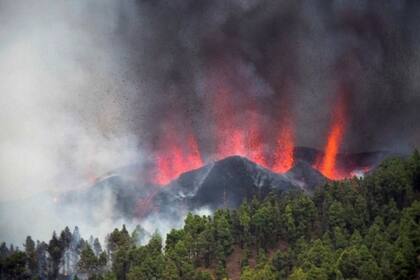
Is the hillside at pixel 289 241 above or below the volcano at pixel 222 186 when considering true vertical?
below

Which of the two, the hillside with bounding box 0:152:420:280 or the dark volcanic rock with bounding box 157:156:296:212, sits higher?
the dark volcanic rock with bounding box 157:156:296:212

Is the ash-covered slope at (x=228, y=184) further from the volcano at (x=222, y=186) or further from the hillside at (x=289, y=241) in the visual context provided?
the hillside at (x=289, y=241)

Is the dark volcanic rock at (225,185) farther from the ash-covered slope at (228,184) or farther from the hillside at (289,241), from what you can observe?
the hillside at (289,241)

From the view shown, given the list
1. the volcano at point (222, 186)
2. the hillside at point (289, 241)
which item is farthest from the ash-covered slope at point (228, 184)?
the hillside at point (289, 241)

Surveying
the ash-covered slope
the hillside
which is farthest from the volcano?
the hillside

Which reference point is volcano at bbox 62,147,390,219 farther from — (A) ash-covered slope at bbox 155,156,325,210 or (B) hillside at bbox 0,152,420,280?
(B) hillside at bbox 0,152,420,280

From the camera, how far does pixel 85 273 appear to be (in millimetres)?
112812

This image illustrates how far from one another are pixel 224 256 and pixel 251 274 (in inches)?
487

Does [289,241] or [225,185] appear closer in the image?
[289,241]

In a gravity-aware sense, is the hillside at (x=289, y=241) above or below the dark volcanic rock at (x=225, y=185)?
below

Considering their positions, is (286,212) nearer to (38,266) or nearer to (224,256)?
(224,256)

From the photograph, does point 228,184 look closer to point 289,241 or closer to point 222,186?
point 222,186

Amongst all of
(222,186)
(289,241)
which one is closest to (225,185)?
(222,186)

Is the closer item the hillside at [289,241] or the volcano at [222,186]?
the hillside at [289,241]
